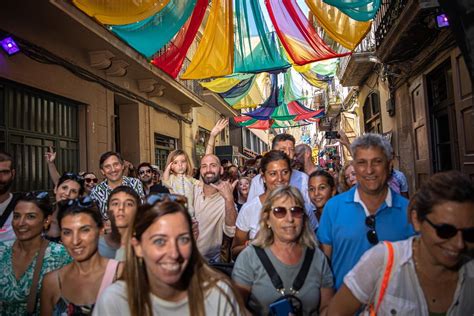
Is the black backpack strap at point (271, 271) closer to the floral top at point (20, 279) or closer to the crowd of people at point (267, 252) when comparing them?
the crowd of people at point (267, 252)

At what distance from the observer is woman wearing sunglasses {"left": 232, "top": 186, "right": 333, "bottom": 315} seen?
211 centimetres

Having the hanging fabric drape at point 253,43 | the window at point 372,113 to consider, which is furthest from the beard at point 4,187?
the window at point 372,113

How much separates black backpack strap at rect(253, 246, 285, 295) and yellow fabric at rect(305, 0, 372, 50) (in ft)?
15.0

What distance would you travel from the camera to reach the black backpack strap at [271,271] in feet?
7.00

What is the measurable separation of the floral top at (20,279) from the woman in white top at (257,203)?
1.40 meters

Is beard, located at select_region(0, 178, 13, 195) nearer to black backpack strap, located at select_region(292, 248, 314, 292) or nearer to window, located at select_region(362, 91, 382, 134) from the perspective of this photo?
black backpack strap, located at select_region(292, 248, 314, 292)

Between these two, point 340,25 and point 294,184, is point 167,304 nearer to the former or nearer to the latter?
point 294,184

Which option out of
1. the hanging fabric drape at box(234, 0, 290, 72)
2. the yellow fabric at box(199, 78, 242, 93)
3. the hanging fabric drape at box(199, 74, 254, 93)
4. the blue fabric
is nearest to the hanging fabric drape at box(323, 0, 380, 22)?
the hanging fabric drape at box(234, 0, 290, 72)

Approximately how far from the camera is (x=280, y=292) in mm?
2119

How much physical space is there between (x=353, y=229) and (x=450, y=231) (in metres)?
0.86

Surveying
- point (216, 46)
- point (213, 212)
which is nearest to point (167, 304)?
point (213, 212)

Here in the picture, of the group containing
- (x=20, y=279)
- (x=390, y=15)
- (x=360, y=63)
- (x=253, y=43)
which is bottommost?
(x=20, y=279)

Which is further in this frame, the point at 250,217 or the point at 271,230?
the point at 250,217

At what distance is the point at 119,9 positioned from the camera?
4781 millimetres
